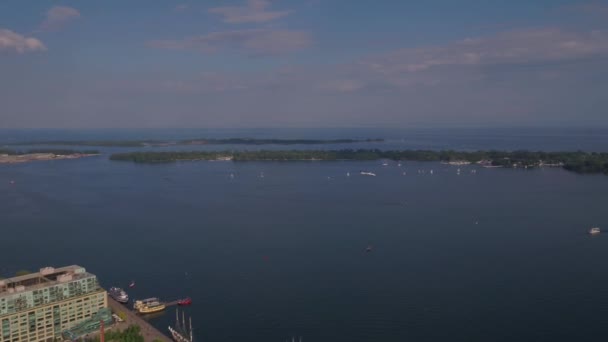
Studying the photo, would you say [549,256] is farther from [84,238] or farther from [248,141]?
[248,141]

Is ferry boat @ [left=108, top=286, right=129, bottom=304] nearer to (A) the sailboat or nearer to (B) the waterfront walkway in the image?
(B) the waterfront walkway

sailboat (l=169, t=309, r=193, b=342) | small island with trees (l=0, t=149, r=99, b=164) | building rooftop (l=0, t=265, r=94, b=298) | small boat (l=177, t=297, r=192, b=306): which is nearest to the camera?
building rooftop (l=0, t=265, r=94, b=298)

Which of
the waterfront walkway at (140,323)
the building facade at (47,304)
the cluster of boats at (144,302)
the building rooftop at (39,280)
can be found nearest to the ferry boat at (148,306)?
the cluster of boats at (144,302)

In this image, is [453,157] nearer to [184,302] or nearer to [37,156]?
[184,302]

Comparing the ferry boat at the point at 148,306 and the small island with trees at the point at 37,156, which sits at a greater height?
the small island with trees at the point at 37,156

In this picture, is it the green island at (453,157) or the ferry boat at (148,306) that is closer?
the ferry boat at (148,306)

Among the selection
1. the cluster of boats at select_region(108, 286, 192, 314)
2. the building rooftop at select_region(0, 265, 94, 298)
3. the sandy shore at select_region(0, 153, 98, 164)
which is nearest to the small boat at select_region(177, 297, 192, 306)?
the cluster of boats at select_region(108, 286, 192, 314)

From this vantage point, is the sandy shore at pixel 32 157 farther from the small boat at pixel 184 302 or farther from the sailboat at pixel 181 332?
the sailboat at pixel 181 332

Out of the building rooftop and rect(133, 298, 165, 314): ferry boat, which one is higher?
the building rooftop
